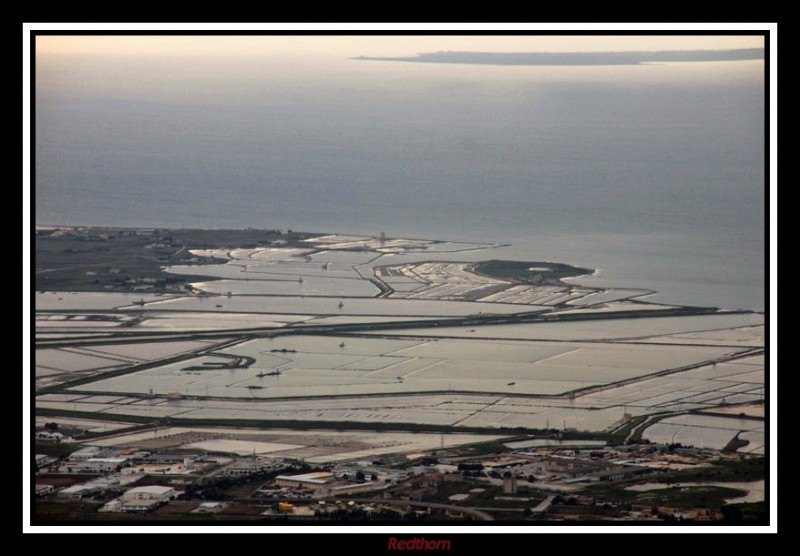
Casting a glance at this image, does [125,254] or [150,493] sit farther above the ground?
[125,254]

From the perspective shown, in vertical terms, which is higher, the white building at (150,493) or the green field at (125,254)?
the green field at (125,254)

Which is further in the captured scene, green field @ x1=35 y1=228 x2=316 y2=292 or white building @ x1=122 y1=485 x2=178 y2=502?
green field @ x1=35 y1=228 x2=316 y2=292

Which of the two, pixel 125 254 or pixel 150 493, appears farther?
pixel 125 254

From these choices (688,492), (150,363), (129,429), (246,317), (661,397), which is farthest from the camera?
(246,317)

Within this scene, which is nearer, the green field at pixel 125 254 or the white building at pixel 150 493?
the white building at pixel 150 493

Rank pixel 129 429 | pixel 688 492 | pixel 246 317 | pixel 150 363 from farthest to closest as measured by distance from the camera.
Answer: pixel 246 317 < pixel 150 363 < pixel 129 429 < pixel 688 492

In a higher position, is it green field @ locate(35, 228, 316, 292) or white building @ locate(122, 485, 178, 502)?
green field @ locate(35, 228, 316, 292)

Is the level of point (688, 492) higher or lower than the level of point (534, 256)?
lower

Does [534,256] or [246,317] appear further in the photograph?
[534,256]

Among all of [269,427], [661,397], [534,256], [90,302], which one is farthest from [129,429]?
[534,256]
